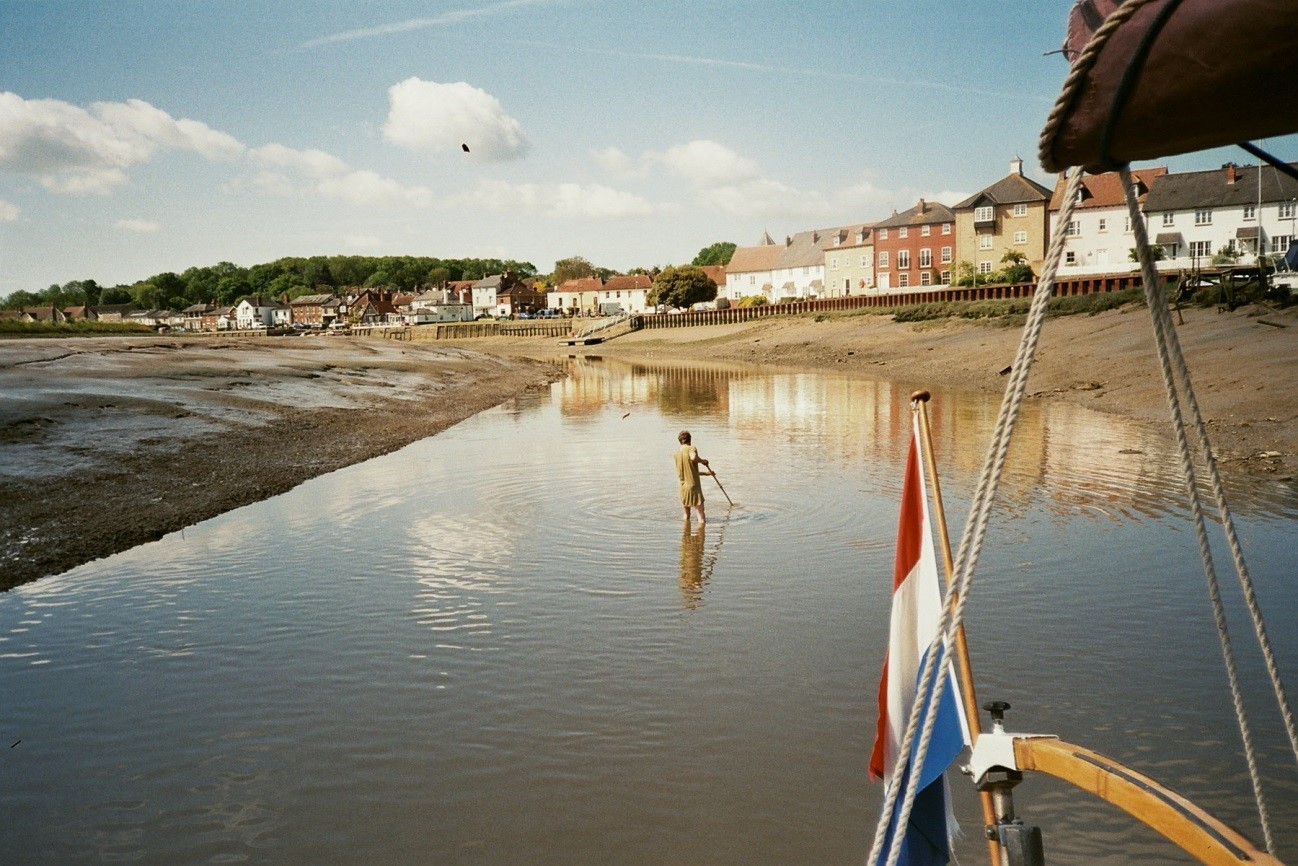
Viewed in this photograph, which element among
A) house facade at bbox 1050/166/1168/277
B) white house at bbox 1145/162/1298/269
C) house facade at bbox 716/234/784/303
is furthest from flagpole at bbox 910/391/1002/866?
house facade at bbox 716/234/784/303

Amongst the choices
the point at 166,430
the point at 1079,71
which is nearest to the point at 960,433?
the point at 166,430

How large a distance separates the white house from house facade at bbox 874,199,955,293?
74.7 feet

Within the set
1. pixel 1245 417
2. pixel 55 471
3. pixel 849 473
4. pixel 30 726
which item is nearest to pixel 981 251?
pixel 1245 417

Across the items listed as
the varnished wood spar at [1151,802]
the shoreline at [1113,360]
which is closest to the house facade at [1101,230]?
the shoreline at [1113,360]

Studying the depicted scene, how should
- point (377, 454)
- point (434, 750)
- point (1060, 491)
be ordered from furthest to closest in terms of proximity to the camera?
point (377, 454) → point (1060, 491) → point (434, 750)

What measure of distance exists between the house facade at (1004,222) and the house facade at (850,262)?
16.4 metres

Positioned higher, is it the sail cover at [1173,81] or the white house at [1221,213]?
the white house at [1221,213]

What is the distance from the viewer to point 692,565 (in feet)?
49.6

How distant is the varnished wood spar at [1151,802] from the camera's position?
384 centimetres

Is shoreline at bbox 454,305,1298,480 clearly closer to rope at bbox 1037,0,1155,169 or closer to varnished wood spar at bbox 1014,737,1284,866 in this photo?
varnished wood spar at bbox 1014,737,1284,866

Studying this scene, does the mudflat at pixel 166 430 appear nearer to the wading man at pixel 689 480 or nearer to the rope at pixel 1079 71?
the wading man at pixel 689 480

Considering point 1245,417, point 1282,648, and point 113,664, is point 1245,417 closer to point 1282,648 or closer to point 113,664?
point 1282,648

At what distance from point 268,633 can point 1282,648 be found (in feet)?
40.1

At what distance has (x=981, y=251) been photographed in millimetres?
96875
